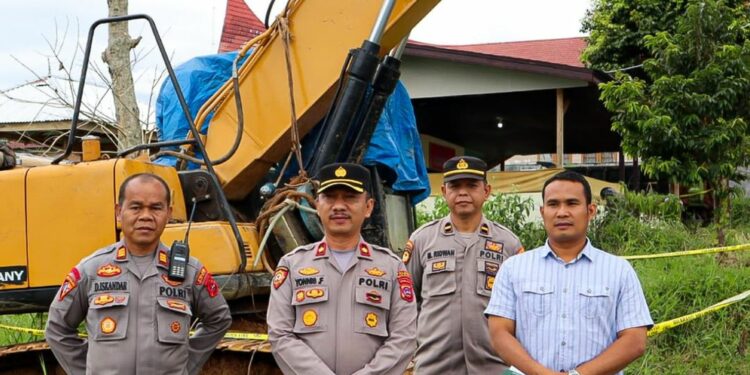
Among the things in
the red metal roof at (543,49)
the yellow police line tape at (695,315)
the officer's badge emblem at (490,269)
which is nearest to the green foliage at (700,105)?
the yellow police line tape at (695,315)

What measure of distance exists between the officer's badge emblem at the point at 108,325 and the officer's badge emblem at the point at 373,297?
0.99m

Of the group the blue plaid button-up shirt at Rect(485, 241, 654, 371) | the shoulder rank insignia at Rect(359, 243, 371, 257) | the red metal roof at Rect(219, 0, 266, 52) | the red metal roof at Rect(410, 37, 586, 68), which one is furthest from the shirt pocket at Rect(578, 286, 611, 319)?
the red metal roof at Rect(410, 37, 586, 68)

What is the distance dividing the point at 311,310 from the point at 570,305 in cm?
98

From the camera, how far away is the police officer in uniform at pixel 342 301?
3.29m

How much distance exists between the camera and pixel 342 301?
3.38 metres

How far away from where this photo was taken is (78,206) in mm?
4934

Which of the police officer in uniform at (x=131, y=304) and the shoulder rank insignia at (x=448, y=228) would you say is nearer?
the police officer in uniform at (x=131, y=304)

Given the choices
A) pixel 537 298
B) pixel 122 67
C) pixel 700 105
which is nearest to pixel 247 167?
pixel 537 298

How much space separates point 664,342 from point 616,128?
3722 mm

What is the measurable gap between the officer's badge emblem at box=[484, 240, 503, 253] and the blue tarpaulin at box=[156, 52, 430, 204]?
176cm

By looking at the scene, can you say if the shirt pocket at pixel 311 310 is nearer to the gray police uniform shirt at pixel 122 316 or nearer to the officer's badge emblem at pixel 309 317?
the officer's badge emblem at pixel 309 317

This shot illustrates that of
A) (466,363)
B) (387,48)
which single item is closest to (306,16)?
(387,48)

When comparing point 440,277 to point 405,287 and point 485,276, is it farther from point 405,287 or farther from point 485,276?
point 405,287

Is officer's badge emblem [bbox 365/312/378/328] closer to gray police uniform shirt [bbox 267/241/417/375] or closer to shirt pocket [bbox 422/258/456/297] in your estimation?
gray police uniform shirt [bbox 267/241/417/375]
